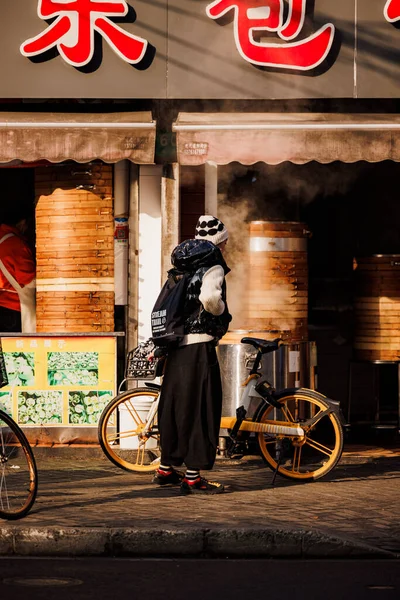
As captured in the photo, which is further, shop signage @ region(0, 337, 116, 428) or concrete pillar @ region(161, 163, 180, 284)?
shop signage @ region(0, 337, 116, 428)

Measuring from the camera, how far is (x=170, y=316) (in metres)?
9.34

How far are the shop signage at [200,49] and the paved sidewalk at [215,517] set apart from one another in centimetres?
351

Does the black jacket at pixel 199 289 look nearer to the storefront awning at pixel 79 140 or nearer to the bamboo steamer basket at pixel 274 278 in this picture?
the storefront awning at pixel 79 140

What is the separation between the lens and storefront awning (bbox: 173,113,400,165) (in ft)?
35.5

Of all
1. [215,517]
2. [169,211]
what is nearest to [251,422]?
[215,517]

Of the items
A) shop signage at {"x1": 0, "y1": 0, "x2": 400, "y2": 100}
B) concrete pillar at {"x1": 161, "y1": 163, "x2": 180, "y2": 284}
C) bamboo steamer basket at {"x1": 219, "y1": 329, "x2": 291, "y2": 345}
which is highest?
shop signage at {"x1": 0, "y1": 0, "x2": 400, "y2": 100}

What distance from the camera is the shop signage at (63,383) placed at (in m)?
11.5

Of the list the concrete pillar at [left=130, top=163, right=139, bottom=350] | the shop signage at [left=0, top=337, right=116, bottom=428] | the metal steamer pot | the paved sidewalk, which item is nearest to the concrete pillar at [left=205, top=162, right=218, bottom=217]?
the concrete pillar at [left=130, top=163, right=139, bottom=350]

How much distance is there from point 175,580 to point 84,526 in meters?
1.11

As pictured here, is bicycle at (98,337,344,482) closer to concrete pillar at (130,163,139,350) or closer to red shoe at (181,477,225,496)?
red shoe at (181,477,225,496)

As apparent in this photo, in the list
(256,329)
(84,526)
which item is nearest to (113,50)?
(256,329)

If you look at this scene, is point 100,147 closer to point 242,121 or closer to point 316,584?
point 242,121

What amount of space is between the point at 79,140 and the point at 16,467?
3617mm

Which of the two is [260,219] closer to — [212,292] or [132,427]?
[132,427]
